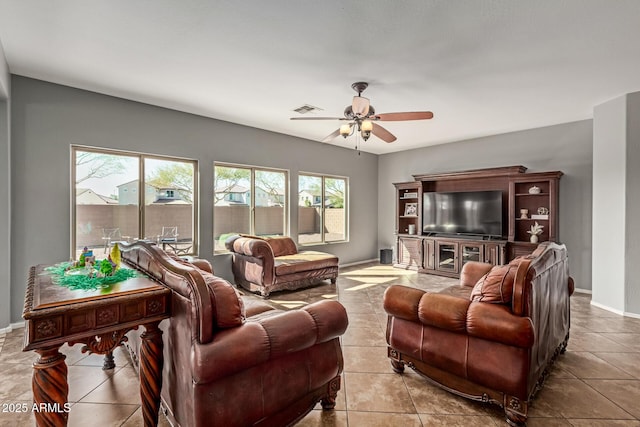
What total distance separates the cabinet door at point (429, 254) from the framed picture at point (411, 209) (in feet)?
2.82

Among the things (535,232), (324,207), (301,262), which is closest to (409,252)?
(324,207)

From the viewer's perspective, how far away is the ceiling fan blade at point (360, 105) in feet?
10.8

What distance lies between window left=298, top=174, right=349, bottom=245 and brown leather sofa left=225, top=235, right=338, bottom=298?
41.0 inches

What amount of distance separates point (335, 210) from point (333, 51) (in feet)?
14.8

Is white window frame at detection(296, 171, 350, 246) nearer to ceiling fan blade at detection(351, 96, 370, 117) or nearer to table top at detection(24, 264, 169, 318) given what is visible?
ceiling fan blade at detection(351, 96, 370, 117)

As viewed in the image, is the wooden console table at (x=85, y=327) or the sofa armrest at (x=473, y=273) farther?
the sofa armrest at (x=473, y=273)

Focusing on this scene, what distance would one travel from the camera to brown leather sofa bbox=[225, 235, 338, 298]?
14.8 feet

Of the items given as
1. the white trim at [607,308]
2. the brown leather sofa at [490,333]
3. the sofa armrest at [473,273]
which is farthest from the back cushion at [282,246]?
the white trim at [607,308]

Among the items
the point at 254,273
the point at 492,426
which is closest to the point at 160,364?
the point at 492,426

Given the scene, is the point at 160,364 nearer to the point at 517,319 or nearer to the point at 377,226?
the point at 517,319

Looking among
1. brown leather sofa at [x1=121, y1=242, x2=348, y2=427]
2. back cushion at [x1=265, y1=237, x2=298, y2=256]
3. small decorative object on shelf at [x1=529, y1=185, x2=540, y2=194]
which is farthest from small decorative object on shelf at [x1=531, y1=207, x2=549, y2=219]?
brown leather sofa at [x1=121, y1=242, x2=348, y2=427]

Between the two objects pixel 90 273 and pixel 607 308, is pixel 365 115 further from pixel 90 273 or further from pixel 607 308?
pixel 607 308

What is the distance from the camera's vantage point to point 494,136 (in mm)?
6008

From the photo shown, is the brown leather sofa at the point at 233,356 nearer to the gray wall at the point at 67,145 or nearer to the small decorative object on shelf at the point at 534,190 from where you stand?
the gray wall at the point at 67,145
